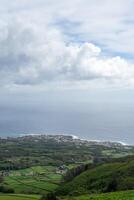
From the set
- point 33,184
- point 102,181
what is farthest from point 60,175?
point 102,181

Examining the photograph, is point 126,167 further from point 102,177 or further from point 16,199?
point 16,199

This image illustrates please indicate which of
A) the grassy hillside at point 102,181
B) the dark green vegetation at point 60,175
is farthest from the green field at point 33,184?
the grassy hillside at point 102,181

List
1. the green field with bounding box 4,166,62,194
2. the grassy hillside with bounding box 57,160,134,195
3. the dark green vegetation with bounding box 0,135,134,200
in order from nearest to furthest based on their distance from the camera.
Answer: the grassy hillside with bounding box 57,160,134,195 → the dark green vegetation with bounding box 0,135,134,200 → the green field with bounding box 4,166,62,194

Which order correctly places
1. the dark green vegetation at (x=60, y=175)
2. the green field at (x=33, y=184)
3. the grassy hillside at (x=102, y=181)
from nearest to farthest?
the grassy hillside at (x=102, y=181)
the dark green vegetation at (x=60, y=175)
the green field at (x=33, y=184)

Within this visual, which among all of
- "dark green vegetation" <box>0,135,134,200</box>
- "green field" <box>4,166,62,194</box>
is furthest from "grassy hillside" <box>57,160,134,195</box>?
"green field" <box>4,166,62,194</box>

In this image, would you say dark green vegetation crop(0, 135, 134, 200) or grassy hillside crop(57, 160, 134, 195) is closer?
grassy hillside crop(57, 160, 134, 195)

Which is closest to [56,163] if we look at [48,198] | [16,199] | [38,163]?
[38,163]

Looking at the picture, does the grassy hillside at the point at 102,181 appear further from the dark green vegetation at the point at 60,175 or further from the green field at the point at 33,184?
the green field at the point at 33,184

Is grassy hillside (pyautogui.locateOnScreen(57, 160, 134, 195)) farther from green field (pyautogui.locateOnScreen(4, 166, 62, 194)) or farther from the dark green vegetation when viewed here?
green field (pyautogui.locateOnScreen(4, 166, 62, 194))

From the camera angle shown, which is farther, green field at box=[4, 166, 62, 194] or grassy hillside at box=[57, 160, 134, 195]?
green field at box=[4, 166, 62, 194]

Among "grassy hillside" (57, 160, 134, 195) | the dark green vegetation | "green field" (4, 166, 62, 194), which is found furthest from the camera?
"green field" (4, 166, 62, 194)
